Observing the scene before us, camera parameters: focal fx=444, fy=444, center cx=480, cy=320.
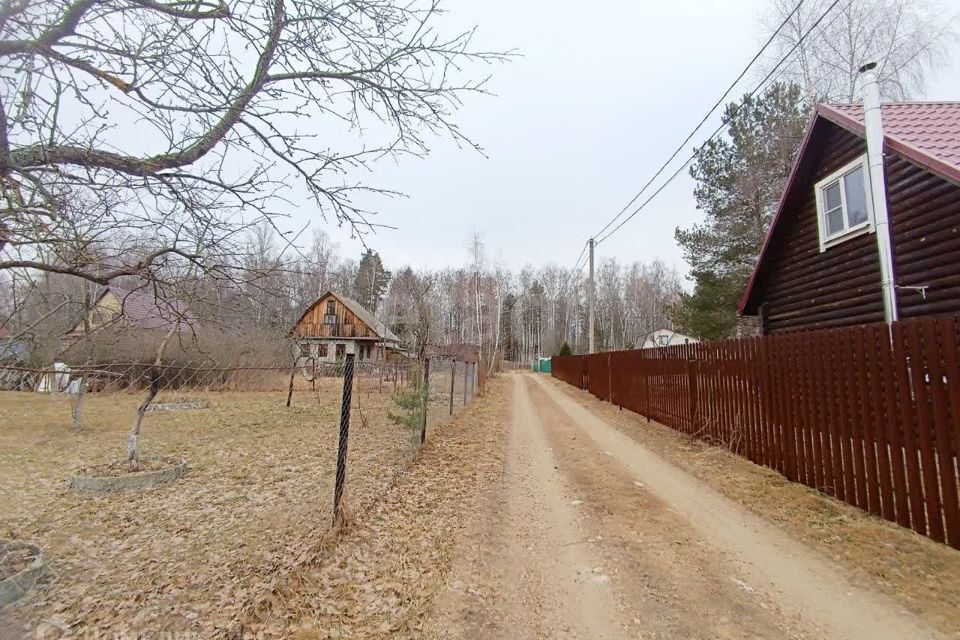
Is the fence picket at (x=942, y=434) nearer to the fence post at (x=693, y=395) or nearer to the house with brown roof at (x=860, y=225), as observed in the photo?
the house with brown roof at (x=860, y=225)

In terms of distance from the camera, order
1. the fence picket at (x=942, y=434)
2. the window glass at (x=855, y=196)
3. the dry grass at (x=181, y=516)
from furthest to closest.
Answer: the window glass at (x=855, y=196) → the fence picket at (x=942, y=434) → the dry grass at (x=181, y=516)

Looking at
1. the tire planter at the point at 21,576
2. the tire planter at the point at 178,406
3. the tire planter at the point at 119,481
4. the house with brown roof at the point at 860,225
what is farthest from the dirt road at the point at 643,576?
the tire planter at the point at 178,406

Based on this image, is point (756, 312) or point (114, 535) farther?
point (756, 312)

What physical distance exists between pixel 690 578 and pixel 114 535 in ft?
18.0

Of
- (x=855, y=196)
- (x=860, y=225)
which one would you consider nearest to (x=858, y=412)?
(x=860, y=225)

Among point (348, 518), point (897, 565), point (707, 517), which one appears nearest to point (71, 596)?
point (348, 518)

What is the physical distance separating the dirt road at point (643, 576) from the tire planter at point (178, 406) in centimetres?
1393

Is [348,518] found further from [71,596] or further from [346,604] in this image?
[71,596]

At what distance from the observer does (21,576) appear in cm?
335

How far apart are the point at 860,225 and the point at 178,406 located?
19.2 metres

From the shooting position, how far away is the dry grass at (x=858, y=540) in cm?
282

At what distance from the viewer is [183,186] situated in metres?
2.94

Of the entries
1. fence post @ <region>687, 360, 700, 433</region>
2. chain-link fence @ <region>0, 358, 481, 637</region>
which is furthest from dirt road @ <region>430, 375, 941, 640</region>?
fence post @ <region>687, 360, 700, 433</region>

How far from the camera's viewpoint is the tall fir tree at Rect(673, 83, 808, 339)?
1708cm
